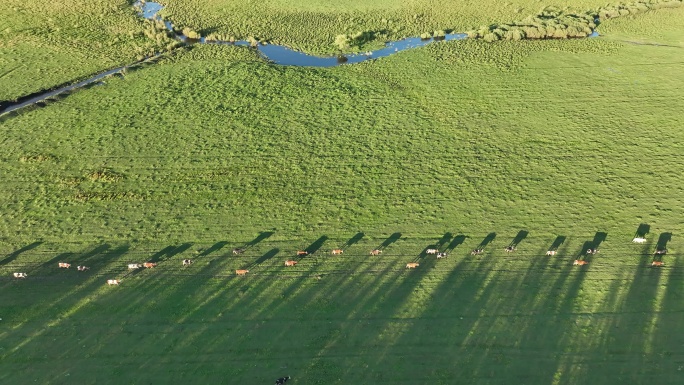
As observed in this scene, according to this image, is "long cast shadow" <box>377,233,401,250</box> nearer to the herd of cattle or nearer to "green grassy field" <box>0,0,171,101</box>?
the herd of cattle

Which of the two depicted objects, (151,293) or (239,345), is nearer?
(239,345)

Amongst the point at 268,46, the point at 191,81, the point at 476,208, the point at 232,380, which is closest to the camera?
the point at 232,380

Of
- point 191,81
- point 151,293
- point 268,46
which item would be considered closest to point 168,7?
point 268,46

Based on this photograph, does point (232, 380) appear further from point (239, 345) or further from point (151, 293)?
point (151, 293)

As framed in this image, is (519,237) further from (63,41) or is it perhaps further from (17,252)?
(63,41)

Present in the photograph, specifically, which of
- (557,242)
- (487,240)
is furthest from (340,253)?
(557,242)
